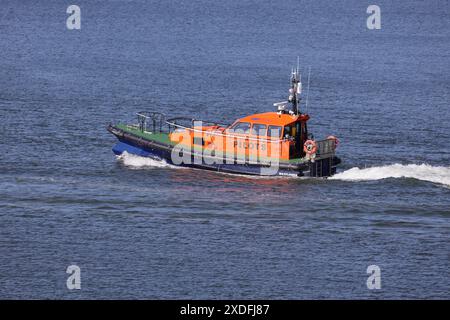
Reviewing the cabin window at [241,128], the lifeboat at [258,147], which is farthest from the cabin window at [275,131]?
the cabin window at [241,128]

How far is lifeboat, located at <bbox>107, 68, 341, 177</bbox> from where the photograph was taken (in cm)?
4219

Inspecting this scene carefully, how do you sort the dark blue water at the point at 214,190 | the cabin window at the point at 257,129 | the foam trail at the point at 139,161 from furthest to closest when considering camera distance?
the foam trail at the point at 139,161
the cabin window at the point at 257,129
the dark blue water at the point at 214,190

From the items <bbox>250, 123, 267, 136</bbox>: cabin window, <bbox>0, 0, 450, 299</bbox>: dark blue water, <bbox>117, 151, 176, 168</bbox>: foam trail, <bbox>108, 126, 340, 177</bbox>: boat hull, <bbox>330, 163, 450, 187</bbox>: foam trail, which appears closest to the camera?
<bbox>0, 0, 450, 299</bbox>: dark blue water

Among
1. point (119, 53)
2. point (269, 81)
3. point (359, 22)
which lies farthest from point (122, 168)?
point (359, 22)

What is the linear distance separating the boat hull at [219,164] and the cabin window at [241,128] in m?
1.31

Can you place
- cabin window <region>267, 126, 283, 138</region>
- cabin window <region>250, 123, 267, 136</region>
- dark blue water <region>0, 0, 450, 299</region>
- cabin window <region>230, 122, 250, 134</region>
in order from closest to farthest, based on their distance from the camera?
dark blue water <region>0, 0, 450, 299</region> < cabin window <region>267, 126, 283, 138</region> < cabin window <region>250, 123, 267, 136</region> < cabin window <region>230, 122, 250, 134</region>

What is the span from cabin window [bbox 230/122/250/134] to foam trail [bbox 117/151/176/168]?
2.96 m

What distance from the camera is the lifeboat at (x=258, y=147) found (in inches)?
1661

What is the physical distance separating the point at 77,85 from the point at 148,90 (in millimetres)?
4098

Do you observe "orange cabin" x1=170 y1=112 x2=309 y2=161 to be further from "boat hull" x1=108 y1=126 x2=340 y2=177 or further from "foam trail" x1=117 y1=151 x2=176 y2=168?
"foam trail" x1=117 y1=151 x2=176 y2=168

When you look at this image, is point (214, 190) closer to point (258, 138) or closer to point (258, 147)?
point (258, 147)

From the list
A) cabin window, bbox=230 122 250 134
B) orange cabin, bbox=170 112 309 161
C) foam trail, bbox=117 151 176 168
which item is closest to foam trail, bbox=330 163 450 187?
orange cabin, bbox=170 112 309 161

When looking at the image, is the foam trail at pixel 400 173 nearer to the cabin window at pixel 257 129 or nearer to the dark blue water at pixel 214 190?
the dark blue water at pixel 214 190
